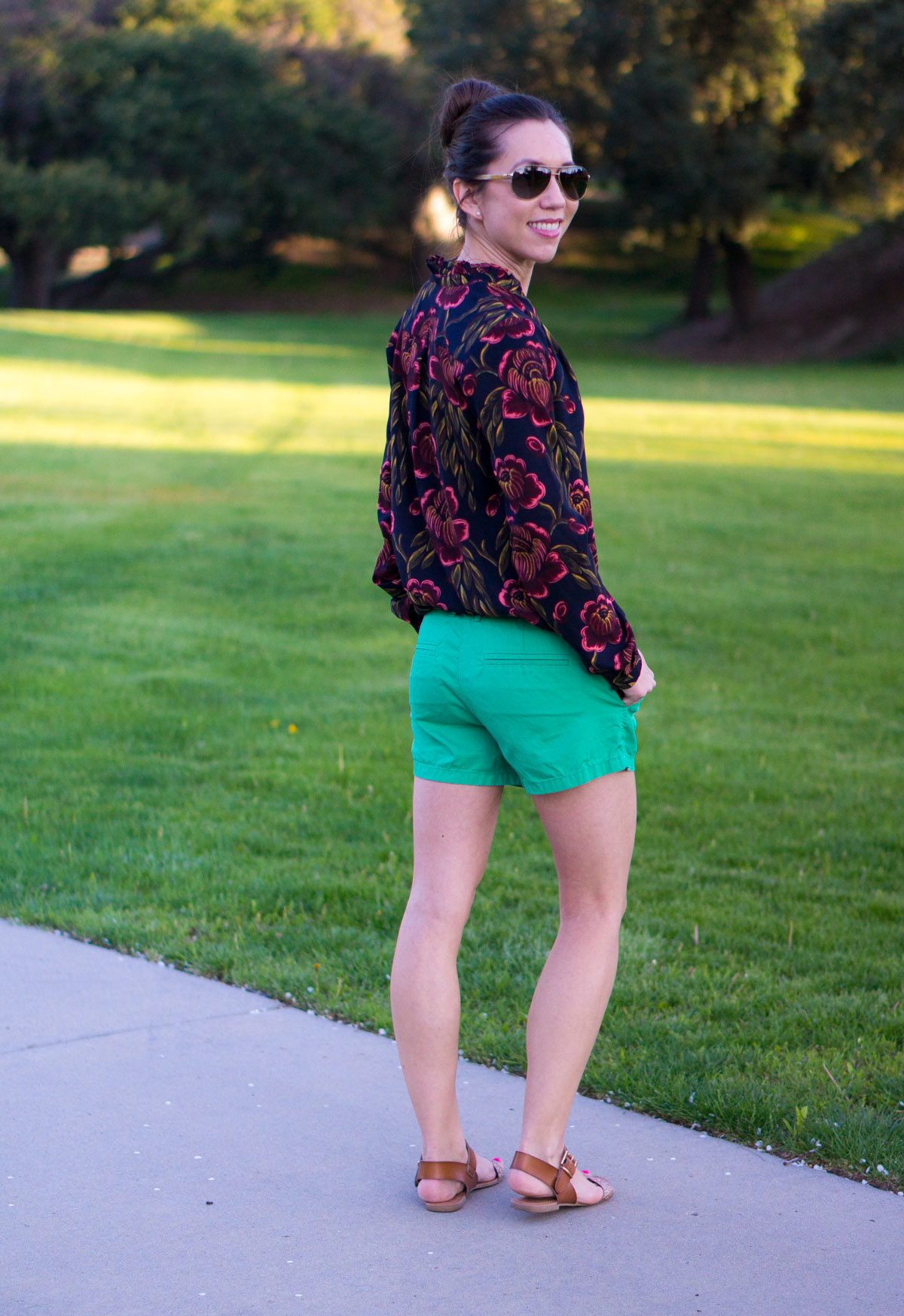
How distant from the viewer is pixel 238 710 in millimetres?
7277

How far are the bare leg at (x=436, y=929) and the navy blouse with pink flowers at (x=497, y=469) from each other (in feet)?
1.24

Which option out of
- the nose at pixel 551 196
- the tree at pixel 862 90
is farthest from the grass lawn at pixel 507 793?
the tree at pixel 862 90

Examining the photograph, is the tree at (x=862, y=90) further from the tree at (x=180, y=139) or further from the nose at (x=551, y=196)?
the nose at (x=551, y=196)

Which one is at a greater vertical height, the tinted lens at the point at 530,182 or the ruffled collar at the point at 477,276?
the tinted lens at the point at 530,182

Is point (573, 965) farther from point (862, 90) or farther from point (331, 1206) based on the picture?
point (862, 90)

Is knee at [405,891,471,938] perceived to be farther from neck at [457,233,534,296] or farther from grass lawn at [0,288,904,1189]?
neck at [457,233,534,296]

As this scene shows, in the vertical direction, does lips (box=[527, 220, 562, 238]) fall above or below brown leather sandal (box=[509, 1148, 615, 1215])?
above

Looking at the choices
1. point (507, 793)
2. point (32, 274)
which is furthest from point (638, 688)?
point (32, 274)

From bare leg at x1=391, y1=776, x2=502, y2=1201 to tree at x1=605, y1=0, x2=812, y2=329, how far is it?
37487mm

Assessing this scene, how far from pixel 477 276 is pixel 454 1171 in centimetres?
173

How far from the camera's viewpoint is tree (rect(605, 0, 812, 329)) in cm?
3750

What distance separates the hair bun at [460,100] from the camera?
2900 millimetres

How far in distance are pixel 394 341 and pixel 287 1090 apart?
5.76 ft

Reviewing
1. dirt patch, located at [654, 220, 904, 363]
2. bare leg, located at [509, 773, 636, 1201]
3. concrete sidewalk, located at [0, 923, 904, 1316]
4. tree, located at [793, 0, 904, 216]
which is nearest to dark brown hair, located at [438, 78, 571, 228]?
bare leg, located at [509, 773, 636, 1201]
